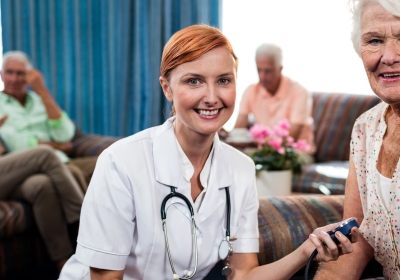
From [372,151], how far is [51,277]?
239 cm

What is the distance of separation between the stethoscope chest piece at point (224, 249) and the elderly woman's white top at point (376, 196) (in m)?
0.38

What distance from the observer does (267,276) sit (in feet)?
5.26

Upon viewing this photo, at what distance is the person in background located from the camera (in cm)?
324

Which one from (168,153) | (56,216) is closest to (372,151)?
(168,153)

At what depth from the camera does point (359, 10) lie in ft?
4.96

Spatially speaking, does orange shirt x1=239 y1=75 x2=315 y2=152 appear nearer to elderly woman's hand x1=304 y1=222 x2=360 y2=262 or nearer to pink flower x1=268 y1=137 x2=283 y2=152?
pink flower x1=268 y1=137 x2=283 y2=152

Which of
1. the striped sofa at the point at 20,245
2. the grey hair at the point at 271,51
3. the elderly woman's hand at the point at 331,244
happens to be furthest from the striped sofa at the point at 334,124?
the elderly woman's hand at the point at 331,244

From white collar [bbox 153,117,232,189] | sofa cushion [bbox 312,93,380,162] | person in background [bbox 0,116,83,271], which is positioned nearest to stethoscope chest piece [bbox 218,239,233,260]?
white collar [bbox 153,117,232,189]

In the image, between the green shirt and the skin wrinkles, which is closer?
the skin wrinkles

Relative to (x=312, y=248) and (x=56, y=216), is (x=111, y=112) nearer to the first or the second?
(x=56, y=216)

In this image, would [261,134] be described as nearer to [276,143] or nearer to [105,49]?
[276,143]

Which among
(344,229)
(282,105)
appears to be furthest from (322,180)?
(344,229)

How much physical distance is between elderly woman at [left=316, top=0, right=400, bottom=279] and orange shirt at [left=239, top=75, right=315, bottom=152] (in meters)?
2.39

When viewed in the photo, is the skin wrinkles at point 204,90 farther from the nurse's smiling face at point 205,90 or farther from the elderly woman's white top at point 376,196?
the elderly woman's white top at point 376,196
